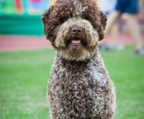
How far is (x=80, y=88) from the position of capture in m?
5.87

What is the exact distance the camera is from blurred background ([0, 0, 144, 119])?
→ 887cm

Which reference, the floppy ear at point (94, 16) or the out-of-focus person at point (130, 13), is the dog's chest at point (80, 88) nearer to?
the floppy ear at point (94, 16)

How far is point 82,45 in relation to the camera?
570cm

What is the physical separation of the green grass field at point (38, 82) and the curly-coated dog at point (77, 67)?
7.40ft

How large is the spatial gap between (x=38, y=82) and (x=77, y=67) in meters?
5.41

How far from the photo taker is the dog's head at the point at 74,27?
5.59 meters

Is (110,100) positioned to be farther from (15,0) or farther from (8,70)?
(15,0)

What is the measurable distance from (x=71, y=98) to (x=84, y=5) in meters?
0.91

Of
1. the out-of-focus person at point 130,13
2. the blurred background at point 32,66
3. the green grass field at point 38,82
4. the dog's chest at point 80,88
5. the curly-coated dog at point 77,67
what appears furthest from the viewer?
the out-of-focus person at point 130,13

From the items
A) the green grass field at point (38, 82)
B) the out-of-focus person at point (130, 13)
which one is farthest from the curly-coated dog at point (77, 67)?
the out-of-focus person at point (130, 13)

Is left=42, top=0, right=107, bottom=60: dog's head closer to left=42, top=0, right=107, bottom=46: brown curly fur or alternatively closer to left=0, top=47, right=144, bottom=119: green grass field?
left=42, top=0, right=107, bottom=46: brown curly fur

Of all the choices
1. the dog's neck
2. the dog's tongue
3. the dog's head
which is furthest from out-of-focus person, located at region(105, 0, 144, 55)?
the dog's tongue

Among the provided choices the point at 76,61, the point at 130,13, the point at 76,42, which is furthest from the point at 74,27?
the point at 130,13

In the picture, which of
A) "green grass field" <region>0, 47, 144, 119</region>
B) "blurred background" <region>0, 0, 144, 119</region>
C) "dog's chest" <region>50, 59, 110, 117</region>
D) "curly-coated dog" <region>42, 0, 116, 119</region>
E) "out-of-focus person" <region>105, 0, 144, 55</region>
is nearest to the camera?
"curly-coated dog" <region>42, 0, 116, 119</region>
